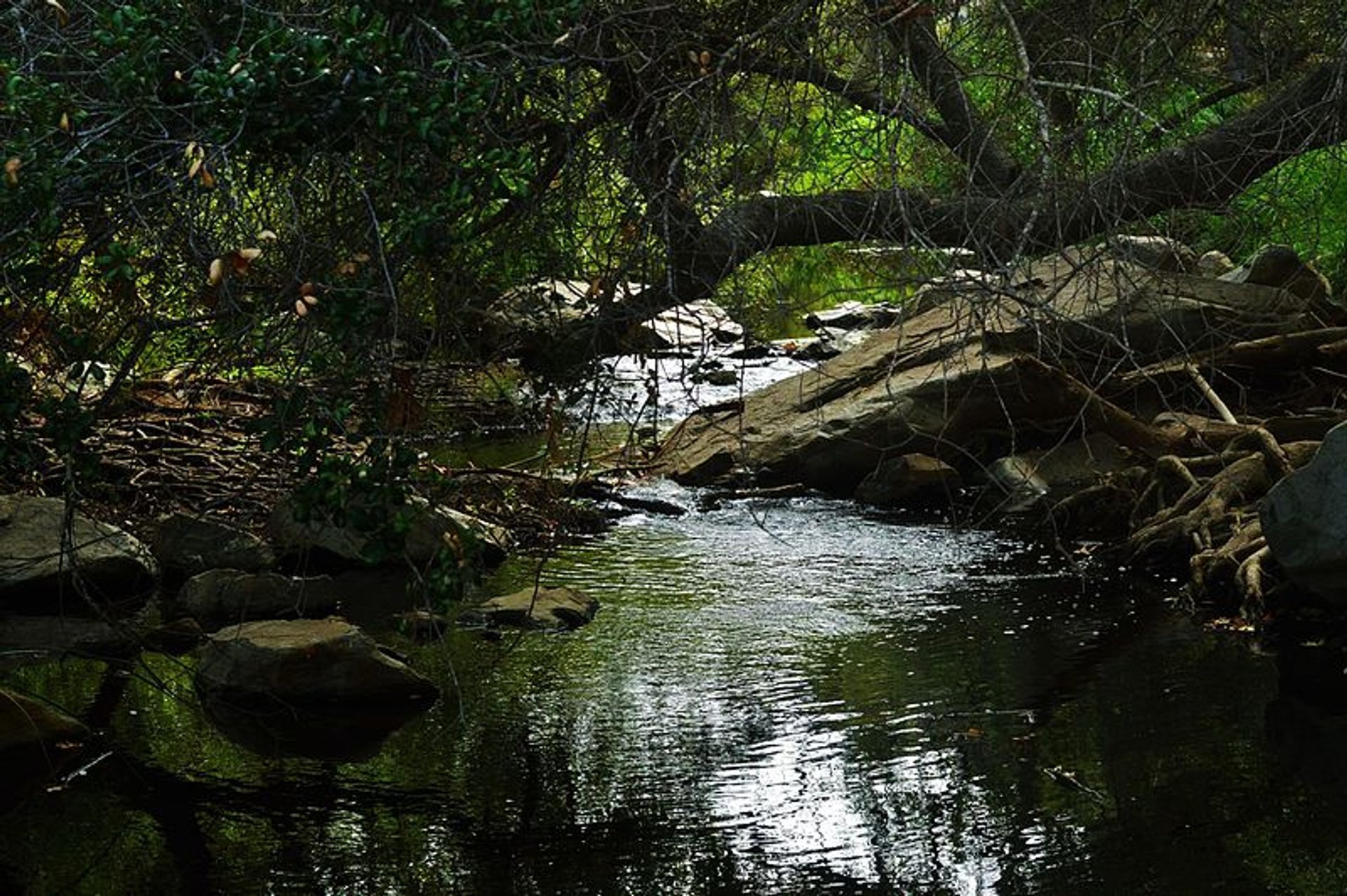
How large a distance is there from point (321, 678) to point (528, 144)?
2.77m

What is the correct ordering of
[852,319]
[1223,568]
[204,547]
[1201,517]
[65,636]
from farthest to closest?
[852,319], [204,547], [1201,517], [1223,568], [65,636]

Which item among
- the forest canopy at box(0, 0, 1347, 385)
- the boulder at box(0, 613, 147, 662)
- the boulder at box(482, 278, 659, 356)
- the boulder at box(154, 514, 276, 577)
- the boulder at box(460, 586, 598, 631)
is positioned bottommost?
the boulder at box(460, 586, 598, 631)

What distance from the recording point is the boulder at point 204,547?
10.8 metres

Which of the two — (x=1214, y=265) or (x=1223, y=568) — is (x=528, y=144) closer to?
(x=1223, y=568)

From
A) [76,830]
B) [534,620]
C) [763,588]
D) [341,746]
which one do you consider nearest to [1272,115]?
[763,588]

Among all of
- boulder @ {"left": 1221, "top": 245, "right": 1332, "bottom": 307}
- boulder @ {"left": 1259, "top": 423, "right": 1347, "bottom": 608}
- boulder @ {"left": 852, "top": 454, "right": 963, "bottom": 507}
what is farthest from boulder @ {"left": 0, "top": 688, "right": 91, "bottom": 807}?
boulder @ {"left": 1221, "top": 245, "right": 1332, "bottom": 307}

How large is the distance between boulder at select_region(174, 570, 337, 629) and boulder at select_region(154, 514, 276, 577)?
1.72ft

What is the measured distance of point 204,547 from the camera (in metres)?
11.0

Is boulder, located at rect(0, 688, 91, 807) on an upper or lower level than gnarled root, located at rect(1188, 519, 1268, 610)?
upper

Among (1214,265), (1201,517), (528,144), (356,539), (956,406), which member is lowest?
(1201,517)

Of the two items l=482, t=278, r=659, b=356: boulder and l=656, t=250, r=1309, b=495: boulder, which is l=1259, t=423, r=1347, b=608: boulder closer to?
l=482, t=278, r=659, b=356: boulder

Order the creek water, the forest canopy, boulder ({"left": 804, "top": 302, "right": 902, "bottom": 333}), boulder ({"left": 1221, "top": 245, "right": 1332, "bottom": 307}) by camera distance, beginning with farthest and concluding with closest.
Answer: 1. boulder ({"left": 804, "top": 302, "right": 902, "bottom": 333})
2. boulder ({"left": 1221, "top": 245, "right": 1332, "bottom": 307})
3. the creek water
4. the forest canopy

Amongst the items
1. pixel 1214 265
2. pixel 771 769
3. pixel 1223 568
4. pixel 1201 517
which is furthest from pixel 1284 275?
pixel 771 769

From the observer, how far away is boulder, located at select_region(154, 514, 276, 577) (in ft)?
35.6
